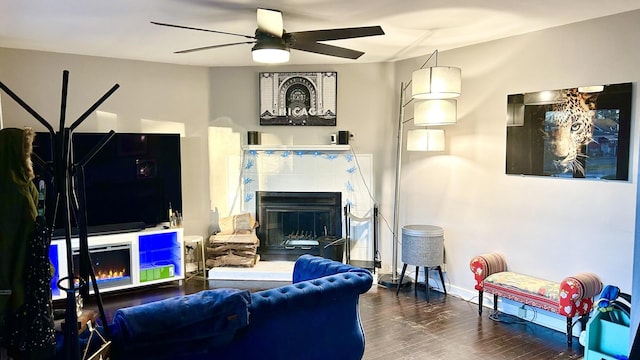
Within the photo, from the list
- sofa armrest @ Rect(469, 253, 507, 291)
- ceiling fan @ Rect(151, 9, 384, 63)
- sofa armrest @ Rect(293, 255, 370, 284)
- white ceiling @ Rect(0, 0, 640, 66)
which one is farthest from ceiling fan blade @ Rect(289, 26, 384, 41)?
sofa armrest @ Rect(469, 253, 507, 291)

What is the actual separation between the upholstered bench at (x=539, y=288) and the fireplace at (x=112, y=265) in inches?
135

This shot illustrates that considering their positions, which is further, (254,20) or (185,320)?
(254,20)


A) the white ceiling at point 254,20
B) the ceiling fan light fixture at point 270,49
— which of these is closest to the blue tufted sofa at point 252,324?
the ceiling fan light fixture at point 270,49

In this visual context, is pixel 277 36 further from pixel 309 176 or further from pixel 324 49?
pixel 309 176

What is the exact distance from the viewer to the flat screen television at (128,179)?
462 cm

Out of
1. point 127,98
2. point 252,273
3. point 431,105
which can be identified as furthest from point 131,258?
point 431,105

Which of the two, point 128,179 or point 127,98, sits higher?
point 127,98

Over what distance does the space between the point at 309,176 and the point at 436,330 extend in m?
2.39

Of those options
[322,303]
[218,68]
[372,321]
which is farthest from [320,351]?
[218,68]

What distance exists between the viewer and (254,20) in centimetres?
350

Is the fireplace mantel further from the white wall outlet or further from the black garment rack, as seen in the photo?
the black garment rack

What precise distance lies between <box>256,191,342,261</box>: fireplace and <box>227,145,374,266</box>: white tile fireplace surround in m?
0.08

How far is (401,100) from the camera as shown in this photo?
16.1ft

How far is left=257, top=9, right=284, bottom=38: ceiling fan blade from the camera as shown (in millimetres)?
3014
